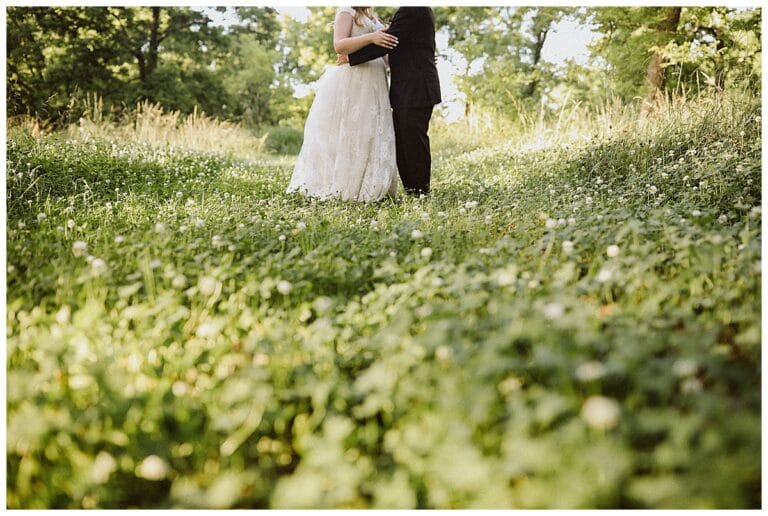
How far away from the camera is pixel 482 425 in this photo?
62.3 inches

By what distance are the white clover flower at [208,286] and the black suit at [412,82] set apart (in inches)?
137

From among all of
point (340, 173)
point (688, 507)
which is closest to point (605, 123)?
point (340, 173)

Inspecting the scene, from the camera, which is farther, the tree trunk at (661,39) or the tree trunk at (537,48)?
the tree trunk at (537,48)

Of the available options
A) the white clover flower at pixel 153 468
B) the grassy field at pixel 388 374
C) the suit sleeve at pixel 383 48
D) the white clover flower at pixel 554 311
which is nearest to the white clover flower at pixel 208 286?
the grassy field at pixel 388 374

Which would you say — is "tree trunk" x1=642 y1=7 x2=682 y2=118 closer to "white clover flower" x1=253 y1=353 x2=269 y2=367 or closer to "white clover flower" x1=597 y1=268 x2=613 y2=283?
"white clover flower" x1=597 y1=268 x2=613 y2=283

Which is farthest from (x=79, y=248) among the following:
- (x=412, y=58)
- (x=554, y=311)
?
(x=412, y=58)

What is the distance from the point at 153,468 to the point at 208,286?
0.97m

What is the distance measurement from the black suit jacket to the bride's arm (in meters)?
0.08

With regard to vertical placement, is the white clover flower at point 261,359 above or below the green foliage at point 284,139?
above

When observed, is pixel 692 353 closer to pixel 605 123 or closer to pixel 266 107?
pixel 605 123

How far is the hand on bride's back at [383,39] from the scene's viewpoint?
503 centimetres

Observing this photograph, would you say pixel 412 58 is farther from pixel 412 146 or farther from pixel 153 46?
pixel 153 46

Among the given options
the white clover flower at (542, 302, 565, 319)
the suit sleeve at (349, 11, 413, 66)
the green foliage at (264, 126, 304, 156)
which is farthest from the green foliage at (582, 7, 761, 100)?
the green foliage at (264, 126, 304, 156)

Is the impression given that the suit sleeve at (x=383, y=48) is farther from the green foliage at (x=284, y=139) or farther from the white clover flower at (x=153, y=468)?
the green foliage at (x=284, y=139)
